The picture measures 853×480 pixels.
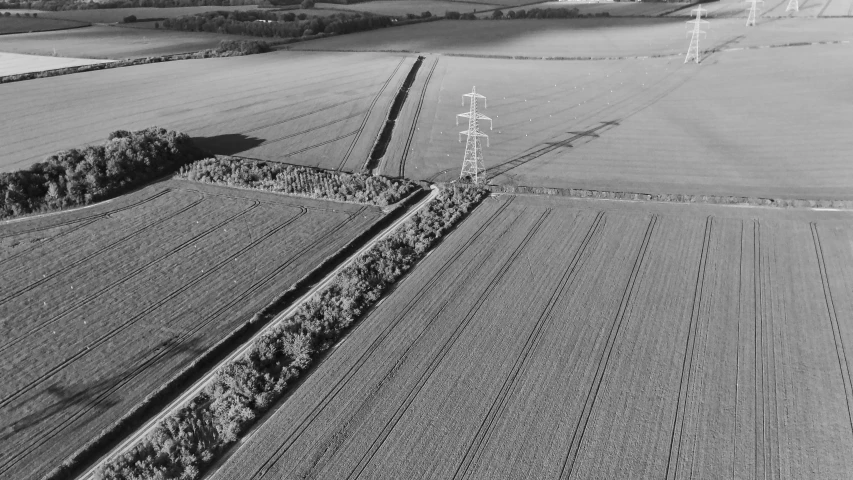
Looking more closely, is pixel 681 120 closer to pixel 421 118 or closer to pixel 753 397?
pixel 421 118

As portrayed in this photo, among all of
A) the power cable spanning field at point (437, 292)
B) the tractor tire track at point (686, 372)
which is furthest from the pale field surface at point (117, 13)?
the tractor tire track at point (686, 372)

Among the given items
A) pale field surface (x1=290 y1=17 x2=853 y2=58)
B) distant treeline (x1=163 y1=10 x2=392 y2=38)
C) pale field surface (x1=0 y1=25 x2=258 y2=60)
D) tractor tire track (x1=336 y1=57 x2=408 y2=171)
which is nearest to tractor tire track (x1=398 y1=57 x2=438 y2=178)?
tractor tire track (x1=336 y1=57 x2=408 y2=171)

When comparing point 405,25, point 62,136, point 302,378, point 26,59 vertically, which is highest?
point 405,25

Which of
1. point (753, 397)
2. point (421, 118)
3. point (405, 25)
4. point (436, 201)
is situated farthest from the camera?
point (405, 25)

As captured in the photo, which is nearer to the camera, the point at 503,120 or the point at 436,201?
the point at 436,201

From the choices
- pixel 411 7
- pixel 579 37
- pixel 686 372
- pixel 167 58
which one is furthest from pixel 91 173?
pixel 411 7

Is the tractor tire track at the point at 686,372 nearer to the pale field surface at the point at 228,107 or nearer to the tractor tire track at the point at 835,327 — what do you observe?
the tractor tire track at the point at 835,327

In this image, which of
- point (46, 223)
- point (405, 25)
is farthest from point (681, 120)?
point (405, 25)
